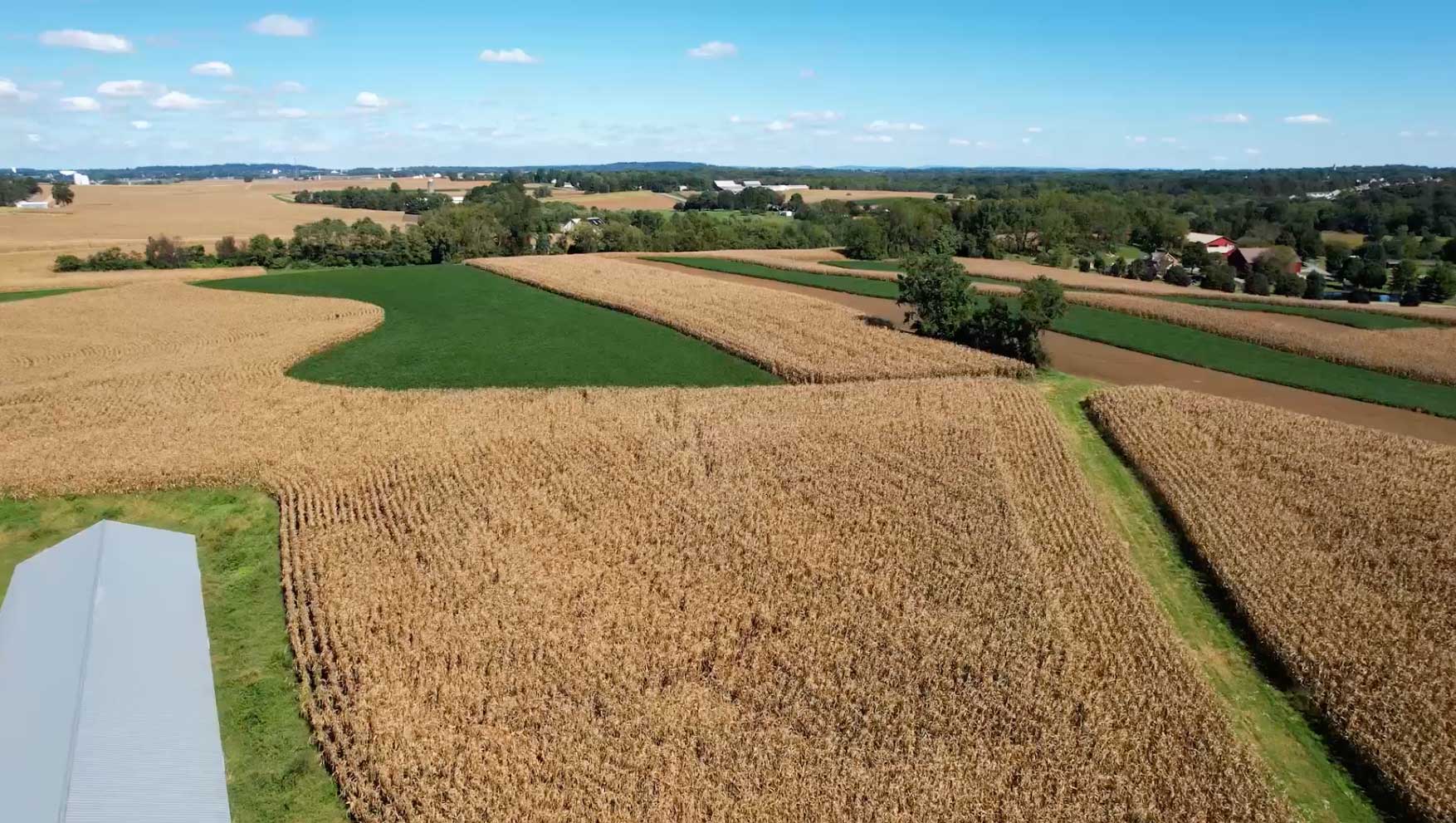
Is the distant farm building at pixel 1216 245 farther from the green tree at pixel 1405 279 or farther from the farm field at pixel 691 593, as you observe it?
the farm field at pixel 691 593

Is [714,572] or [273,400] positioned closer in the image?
[714,572]

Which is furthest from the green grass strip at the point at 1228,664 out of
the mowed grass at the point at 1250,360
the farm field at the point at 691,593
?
the mowed grass at the point at 1250,360

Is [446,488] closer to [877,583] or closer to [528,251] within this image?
[877,583]

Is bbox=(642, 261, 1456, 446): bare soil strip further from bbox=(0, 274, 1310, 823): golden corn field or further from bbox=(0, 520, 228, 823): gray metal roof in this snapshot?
bbox=(0, 520, 228, 823): gray metal roof

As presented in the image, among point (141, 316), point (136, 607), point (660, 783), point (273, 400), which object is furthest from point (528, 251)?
point (660, 783)

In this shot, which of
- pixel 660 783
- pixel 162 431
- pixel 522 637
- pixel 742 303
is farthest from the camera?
pixel 742 303

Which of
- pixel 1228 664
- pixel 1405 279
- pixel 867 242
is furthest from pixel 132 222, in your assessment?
pixel 1405 279
